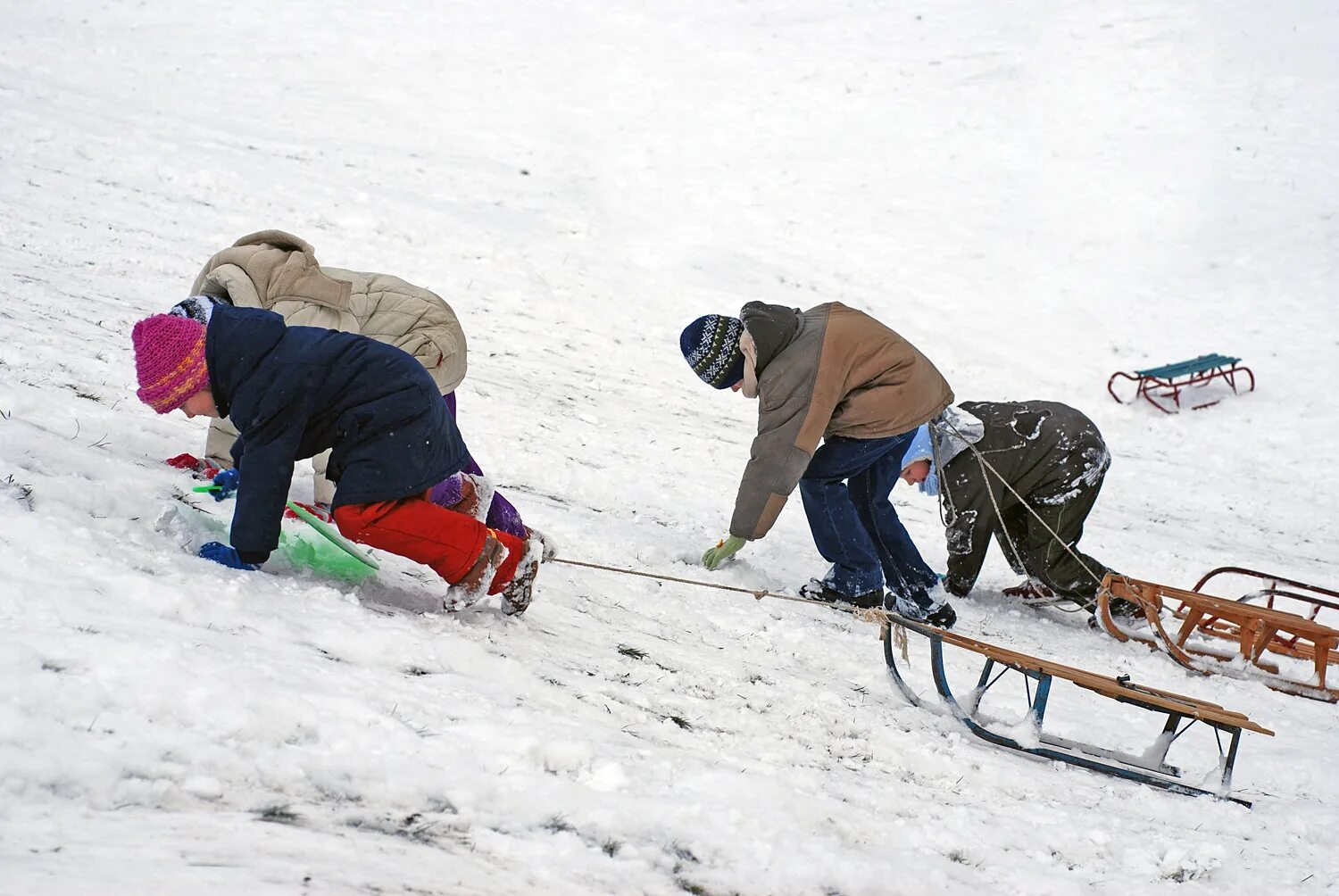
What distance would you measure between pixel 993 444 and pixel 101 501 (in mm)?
4421

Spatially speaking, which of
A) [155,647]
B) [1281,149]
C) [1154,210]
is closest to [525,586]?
[155,647]

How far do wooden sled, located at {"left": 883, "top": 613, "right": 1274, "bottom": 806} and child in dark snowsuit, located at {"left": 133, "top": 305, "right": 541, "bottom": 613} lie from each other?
1.76 metres

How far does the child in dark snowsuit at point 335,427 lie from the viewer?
11.1 ft

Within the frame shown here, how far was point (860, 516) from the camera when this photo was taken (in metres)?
5.59

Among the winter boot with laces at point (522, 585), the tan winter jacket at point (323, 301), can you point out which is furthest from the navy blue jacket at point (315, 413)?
the tan winter jacket at point (323, 301)

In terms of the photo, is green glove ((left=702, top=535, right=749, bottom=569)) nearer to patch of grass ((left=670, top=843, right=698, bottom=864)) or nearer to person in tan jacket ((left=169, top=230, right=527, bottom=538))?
person in tan jacket ((left=169, top=230, right=527, bottom=538))

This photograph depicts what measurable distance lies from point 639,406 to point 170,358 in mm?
5856

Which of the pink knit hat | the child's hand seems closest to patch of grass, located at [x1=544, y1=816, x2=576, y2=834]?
the pink knit hat

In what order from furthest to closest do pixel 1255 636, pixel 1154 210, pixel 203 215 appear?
pixel 1154 210, pixel 203 215, pixel 1255 636

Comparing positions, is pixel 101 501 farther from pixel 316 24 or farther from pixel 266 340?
pixel 316 24

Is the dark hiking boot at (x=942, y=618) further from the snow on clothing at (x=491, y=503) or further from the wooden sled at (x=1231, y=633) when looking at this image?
the snow on clothing at (x=491, y=503)

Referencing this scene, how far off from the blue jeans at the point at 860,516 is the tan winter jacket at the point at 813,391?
159 millimetres

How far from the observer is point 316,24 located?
18328 mm

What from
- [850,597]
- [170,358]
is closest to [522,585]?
[170,358]
